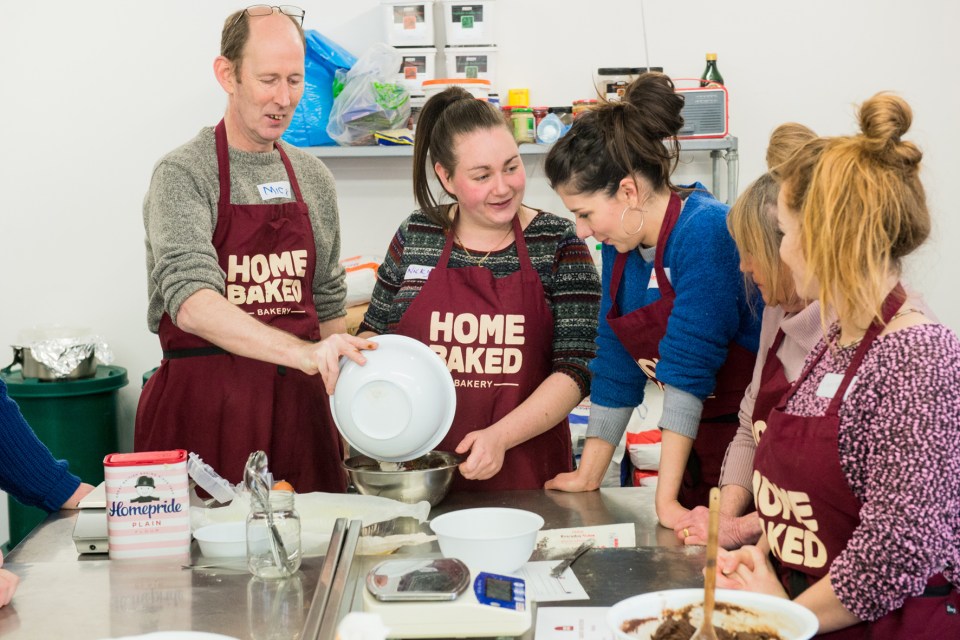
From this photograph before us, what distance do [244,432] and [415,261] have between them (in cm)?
62

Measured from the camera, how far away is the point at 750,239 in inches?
70.6

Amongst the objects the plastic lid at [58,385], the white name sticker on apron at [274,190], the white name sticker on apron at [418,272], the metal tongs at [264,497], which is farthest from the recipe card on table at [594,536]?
the plastic lid at [58,385]

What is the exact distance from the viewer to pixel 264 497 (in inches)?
64.7

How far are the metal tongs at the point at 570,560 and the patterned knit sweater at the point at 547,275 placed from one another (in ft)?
1.89

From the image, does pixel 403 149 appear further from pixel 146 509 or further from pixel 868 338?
pixel 868 338

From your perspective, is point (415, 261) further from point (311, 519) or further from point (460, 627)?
point (460, 627)

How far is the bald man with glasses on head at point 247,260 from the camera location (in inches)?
98.4

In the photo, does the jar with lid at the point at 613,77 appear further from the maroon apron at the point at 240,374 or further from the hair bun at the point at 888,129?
the hair bun at the point at 888,129

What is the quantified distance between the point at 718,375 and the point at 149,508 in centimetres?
117

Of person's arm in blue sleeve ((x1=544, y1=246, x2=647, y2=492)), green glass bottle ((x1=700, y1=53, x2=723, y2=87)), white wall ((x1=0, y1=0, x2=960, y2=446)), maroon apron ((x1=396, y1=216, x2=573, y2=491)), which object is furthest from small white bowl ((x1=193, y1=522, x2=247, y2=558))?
green glass bottle ((x1=700, y1=53, x2=723, y2=87))

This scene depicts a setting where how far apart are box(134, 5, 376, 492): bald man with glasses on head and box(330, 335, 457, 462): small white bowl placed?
0.52m

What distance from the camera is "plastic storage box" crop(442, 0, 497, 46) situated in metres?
4.20

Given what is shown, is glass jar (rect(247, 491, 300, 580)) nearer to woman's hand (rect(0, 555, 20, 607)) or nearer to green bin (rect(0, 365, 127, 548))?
woman's hand (rect(0, 555, 20, 607))

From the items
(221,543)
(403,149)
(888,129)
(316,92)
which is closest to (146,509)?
(221,543)
